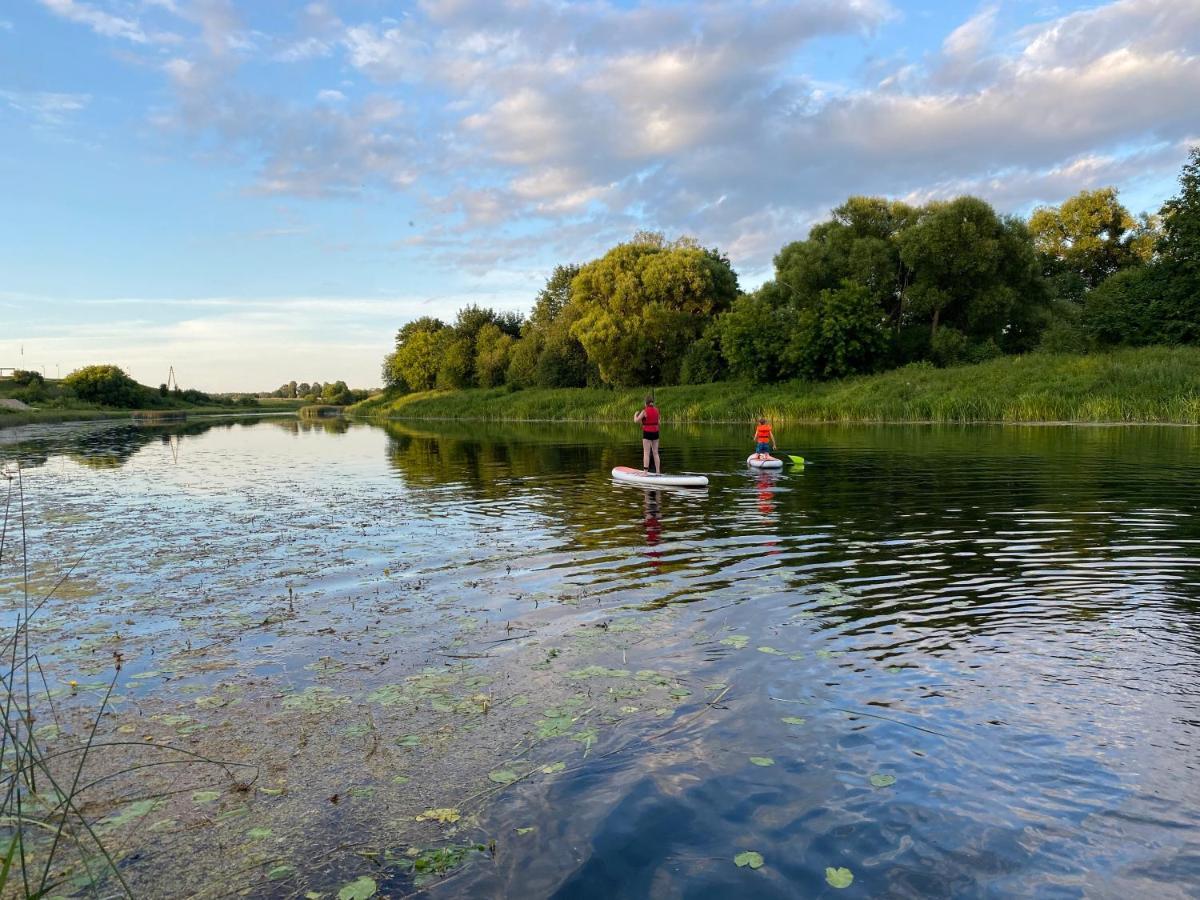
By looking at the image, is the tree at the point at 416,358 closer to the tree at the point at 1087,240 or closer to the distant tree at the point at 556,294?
the distant tree at the point at 556,294

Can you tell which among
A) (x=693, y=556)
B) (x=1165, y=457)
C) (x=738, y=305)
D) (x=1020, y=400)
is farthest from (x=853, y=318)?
(x=693, y=556)

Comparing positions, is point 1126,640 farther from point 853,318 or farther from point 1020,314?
point 1020,314

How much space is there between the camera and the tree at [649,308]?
262 ft

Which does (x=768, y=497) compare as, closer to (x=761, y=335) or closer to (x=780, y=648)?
(x=780, y=648)

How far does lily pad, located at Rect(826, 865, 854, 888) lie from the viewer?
4.68m

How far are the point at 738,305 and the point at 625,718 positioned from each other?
228ft

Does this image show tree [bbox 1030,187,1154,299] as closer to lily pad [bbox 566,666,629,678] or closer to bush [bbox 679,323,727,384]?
bush [bbox 679,323,727,384]

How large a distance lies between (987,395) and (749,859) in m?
51.7

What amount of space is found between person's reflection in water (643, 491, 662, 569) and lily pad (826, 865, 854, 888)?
832cm

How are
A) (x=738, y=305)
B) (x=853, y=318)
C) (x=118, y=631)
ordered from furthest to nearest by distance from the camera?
(x=738, y=305), (x=853, y=318), (x=118, y=631)

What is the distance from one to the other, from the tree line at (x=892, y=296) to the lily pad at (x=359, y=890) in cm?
6294

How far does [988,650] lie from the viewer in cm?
850

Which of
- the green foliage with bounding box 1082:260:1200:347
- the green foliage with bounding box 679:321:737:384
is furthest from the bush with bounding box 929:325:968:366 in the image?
the green foliage with bounding box 679:321:737:384

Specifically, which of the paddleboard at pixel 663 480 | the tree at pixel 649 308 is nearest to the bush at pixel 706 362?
the tree at pixel 649 308
